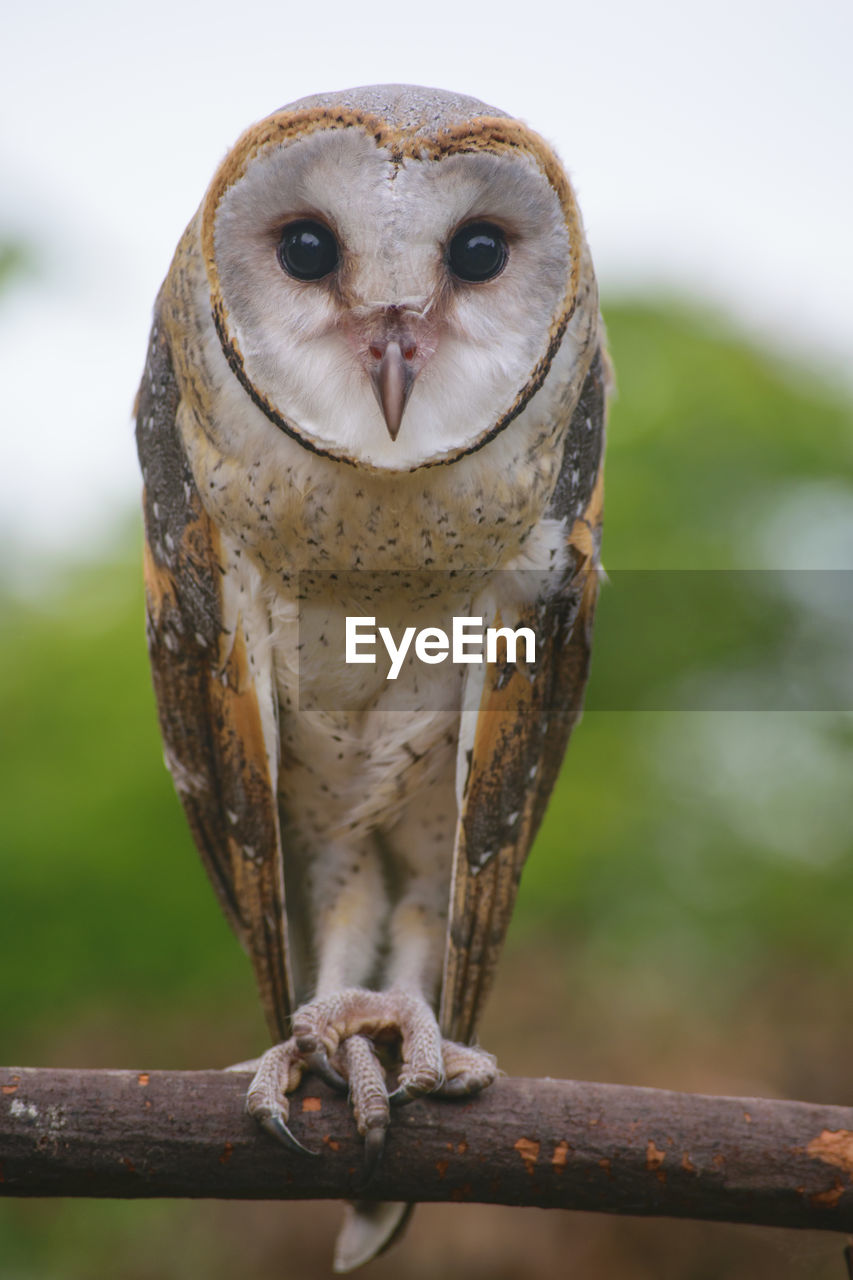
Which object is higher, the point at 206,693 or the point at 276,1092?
the point at 206,693

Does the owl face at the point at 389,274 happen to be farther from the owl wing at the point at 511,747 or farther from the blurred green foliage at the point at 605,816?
the blurred green foliage at the point at 605,816

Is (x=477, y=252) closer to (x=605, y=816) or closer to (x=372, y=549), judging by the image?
(x=372, y=549)

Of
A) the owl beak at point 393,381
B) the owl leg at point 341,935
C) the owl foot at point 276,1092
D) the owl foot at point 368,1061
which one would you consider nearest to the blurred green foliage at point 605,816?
the owl leg at point 341,935

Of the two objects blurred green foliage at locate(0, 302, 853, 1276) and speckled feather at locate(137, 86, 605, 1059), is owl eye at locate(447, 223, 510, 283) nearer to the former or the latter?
speckled feather at locate(137, 86, 605, 1059)

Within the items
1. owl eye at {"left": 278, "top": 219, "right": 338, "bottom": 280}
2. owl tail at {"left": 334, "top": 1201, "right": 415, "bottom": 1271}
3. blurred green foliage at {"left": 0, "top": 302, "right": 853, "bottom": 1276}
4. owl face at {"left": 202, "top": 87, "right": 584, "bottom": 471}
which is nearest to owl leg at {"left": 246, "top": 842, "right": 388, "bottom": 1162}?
owl tail at {"left": 334, "top": 1201, "right": 415, "bottom": 1271}

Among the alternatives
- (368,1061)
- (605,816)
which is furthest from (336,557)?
(605,816)

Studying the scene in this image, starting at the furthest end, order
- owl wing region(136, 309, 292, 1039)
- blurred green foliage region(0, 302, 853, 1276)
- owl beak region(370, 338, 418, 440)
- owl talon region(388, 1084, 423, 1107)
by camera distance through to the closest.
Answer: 1. blurred green foliage region(0, 302, 853, 1276)
2. owl wing region(136, 309, 292, 1039)
3. owl talon region(388, 1084, 423, 1107)
4. owl beak region(370, 338, 418, 440)

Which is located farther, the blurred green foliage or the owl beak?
the blurred green foliage
